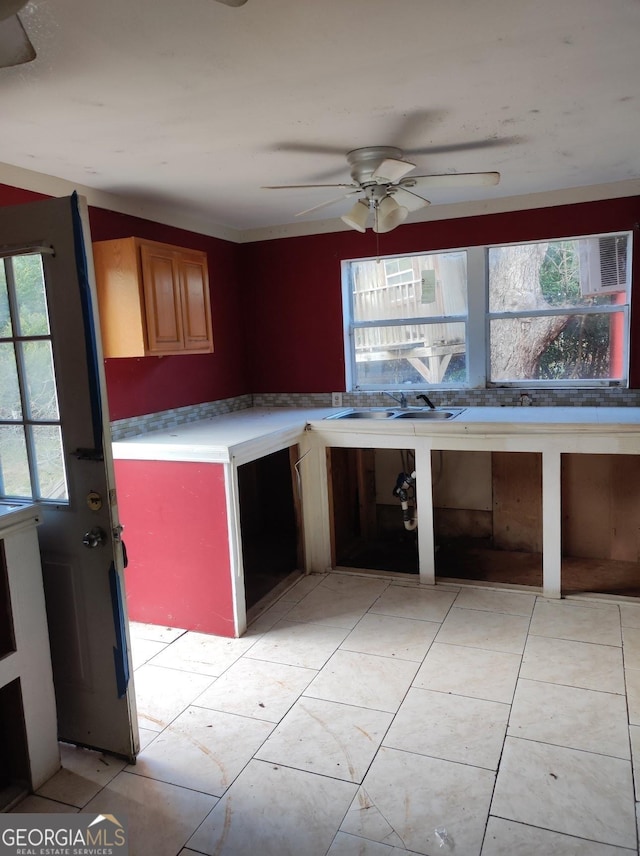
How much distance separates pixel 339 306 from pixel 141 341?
168 centimetres

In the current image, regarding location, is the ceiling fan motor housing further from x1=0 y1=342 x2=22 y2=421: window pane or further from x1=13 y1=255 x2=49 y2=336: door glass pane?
x1=0 y1=342 x2=22 y2=421: window pane

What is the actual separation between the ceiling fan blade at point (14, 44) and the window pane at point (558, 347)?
3236 mm

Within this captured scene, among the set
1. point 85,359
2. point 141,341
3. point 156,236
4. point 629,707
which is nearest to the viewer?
point 85,359

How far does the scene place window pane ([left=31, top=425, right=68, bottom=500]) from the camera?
2.12m

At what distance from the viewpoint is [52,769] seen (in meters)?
2.13

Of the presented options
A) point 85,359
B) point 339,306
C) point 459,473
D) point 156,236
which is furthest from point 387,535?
point 85,359

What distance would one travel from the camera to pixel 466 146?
2.89 metres

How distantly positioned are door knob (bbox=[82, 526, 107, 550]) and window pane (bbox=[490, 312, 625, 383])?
298 centimetres

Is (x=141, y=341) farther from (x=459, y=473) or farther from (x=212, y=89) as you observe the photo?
(x=459, y=473)

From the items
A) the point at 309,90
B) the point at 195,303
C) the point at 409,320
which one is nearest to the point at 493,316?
the point at 409,320

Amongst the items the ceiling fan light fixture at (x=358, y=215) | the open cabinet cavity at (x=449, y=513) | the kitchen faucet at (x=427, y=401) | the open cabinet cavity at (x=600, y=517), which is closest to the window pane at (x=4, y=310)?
the ceiling fan light fixture at (x=358, y=215)

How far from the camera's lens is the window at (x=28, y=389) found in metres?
2.06

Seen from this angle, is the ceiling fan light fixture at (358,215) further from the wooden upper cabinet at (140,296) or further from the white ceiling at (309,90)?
the wooden upper cabinet at (140,296)

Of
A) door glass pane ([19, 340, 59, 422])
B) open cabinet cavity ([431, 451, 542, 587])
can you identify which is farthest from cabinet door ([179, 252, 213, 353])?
open cabinet cavity ([431, 451, 542, 587])
